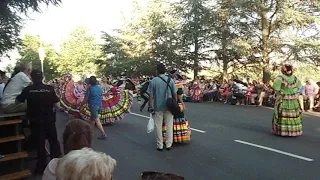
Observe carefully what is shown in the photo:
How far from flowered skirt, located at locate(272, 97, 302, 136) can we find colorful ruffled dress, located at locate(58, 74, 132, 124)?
15.4ft

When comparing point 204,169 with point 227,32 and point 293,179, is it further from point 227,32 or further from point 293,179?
point 227,32

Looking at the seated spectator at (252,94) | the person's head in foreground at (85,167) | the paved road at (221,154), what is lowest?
the paved road at (221,154)

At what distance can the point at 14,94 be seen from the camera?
5562 mm

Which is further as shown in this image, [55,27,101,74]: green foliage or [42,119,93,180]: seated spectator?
[55,27,101,74]: green foliage

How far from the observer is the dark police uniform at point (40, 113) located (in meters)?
5.43

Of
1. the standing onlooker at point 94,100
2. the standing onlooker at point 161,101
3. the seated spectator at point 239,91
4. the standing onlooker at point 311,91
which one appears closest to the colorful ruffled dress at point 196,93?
the seated spectator at point 239,91

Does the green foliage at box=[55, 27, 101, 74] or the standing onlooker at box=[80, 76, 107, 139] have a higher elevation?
the green foliage at box=[55, 27, 101, 74]

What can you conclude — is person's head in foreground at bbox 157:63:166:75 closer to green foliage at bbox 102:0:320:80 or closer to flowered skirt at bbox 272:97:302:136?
flowered skirt at bbox 272:97:302:136

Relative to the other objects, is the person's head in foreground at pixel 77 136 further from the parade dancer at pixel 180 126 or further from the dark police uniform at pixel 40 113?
the parade dancer at pixel 180 126

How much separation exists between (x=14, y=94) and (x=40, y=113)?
0.54m

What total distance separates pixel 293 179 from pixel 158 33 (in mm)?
28531

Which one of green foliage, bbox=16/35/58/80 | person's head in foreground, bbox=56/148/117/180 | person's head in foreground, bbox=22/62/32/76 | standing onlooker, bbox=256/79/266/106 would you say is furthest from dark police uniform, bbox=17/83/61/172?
green foliage, bbox=16/35/58/80

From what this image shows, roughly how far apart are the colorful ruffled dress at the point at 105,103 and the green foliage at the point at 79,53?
43452mm

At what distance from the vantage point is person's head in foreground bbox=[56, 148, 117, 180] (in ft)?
6.85
